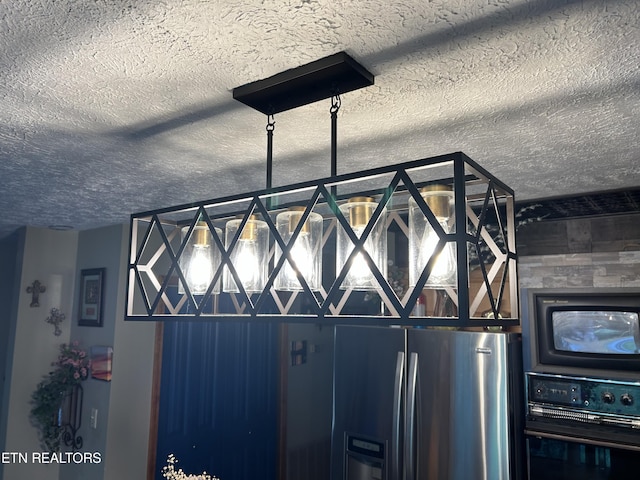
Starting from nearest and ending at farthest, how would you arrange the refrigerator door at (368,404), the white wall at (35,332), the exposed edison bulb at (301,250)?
the exposed edison bulb at (301,250) < the refrigerator door at (368,404) < the white wall at (35,332)

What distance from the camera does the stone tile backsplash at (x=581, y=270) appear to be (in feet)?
8.38

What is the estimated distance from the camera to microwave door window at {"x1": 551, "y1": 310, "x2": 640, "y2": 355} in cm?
240

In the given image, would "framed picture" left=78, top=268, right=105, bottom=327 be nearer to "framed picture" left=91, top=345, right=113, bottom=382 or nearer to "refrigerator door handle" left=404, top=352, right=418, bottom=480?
"framed picture" left=91, top=345, right=113, bottom=382

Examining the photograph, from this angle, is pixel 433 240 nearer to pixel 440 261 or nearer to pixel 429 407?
pixel 440 261

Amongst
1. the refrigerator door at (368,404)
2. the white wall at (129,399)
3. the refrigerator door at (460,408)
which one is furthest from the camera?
the white wall at (129,399)

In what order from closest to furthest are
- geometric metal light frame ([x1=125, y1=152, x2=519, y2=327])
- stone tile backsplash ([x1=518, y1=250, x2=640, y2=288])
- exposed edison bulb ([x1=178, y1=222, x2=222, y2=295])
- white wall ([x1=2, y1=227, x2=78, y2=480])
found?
geometric metal light frame ([x1=125, y1=152, x2=519, y2=327]) < exposed edison bulb ([x1=178, y1=222, x2=222, y2=295]) < stone tile backsplash ([x1=518, y1=250, x2=640, y2=288]) < white wall ([x1=2, y1=227, x2=78, y2=480])

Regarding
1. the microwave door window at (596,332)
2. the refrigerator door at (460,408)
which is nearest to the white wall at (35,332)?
the refrigerator door at (460,408)

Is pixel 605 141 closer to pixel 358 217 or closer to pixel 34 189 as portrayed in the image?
pixel 358 217

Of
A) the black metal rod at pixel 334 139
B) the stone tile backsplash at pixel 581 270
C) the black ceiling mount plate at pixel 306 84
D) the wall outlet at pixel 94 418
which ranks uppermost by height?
the black ceiling mount plate at pixel 306 84

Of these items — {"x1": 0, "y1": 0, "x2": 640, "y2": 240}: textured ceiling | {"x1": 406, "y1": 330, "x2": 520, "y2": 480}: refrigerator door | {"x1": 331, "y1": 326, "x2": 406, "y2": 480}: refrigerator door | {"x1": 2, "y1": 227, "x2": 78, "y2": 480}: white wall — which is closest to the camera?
{"x1": 0, "y1": 0, "x2": 640, "y2": 240}: textured ceiling

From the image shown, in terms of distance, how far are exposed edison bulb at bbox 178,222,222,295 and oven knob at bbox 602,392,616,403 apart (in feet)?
6.82

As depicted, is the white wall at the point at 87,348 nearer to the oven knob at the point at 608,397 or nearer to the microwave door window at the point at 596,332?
the microwave door window at the point at 596,332

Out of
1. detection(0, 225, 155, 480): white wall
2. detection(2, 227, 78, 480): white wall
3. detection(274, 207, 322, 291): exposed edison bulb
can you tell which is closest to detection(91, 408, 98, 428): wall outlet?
detection(0, 225, 155, 480): white wall

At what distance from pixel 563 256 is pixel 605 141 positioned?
111cm
